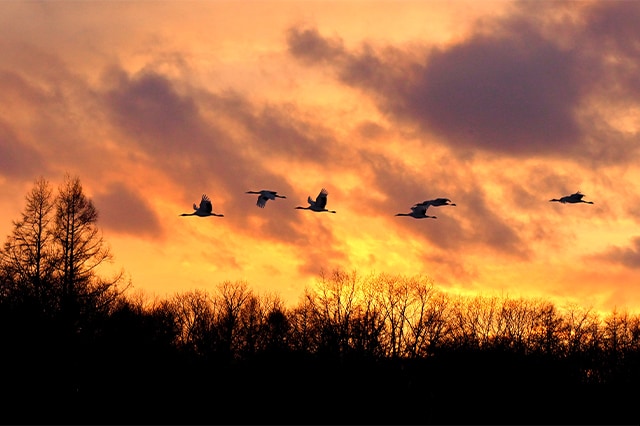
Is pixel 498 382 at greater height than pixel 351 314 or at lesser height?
lesser

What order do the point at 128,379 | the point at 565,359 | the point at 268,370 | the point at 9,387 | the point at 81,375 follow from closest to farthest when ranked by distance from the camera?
the point at 9,387
the point at 81,375
the point at 128,379
the point at 268,370
the point at 565,359

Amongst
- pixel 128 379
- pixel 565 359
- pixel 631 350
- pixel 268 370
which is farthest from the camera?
pixel 631 350

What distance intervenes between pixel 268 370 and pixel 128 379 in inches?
446

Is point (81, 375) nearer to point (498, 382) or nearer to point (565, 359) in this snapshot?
point (498, 382)

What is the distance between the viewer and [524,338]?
98750mm

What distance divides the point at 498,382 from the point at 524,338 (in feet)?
63.9

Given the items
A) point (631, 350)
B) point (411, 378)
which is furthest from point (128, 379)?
point (631, 350)

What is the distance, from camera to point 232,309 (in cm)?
9788

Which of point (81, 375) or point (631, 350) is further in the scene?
point (631, 350)

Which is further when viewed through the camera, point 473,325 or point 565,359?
point 473,325

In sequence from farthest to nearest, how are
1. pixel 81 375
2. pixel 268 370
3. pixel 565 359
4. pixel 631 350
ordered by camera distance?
1. pixel 631 350
2. pixel 565 359
3. pixel 268 370
4. pixel 81 375

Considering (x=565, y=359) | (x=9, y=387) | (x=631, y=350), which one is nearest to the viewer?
(x=9, y=387)

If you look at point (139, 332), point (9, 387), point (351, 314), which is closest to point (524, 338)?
point (351, 314)

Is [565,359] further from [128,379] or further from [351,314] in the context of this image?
[128,379]
